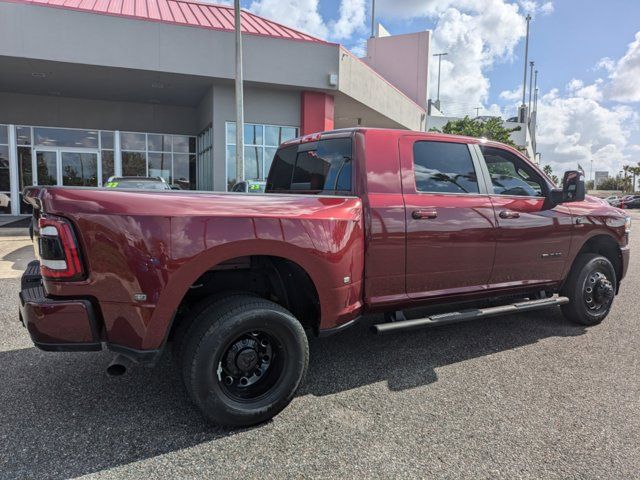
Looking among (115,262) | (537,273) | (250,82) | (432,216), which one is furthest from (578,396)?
(250,82)

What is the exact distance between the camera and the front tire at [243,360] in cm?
273

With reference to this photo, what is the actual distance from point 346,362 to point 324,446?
128 cm

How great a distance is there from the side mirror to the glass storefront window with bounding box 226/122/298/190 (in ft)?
40.6

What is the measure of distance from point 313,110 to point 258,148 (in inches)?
94.7

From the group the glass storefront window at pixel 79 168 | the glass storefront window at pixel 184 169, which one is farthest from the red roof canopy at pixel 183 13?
the glass storefront window at pixel 79 168

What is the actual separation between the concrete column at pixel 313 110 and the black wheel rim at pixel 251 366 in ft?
46.0

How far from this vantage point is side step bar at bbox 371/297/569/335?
11.6ft

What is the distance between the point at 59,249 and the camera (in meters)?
2.53

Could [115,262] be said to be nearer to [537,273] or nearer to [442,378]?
[442,378]

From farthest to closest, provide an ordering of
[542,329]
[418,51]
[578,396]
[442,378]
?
[418,51], [542,329], [442,378], [578,396]

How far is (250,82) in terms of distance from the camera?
15.1 m

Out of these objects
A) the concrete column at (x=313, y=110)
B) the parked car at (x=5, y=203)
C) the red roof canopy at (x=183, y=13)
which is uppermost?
the red roof canopy at (x=183, y=13)

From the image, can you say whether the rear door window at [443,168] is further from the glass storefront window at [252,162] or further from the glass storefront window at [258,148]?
the glass storefront window at [252,162]

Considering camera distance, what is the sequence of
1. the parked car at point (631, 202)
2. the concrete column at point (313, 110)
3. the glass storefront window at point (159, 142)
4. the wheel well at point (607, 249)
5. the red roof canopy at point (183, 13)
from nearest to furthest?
the wheel well at point (607, 249)
the red roof canopy at point (183, 13)
the concrete column at point (313, 110)
the glass storefront window at point (159, 142)
the parked car at point (631, 202)
